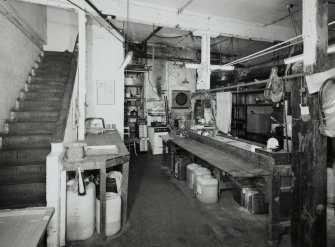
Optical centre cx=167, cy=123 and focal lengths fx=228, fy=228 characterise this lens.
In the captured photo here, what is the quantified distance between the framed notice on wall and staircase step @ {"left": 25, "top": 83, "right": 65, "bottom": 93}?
1845mm

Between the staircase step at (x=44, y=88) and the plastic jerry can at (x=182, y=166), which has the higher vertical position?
the staircase step at (x=44, y=88)

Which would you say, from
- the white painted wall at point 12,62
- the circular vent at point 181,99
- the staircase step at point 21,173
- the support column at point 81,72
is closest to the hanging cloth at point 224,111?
the circular vent at point 181,99

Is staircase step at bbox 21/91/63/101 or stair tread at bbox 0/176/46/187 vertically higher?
staircase step at bbox 21/91/63/101

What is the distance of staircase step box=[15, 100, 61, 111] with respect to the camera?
5.51 m

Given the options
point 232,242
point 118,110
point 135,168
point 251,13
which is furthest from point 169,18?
point 232,242

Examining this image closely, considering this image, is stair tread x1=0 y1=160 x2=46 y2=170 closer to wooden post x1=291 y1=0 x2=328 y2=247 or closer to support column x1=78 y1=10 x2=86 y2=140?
support column x1=78 y1=10 x2=86 y2=140

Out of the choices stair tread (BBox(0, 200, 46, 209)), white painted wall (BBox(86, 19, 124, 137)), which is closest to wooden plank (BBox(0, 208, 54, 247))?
stair tread (BBox(0, 200, 46, 209))

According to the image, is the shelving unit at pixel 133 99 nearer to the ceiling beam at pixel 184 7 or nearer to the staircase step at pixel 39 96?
the ceiling beam at pixel 184 7

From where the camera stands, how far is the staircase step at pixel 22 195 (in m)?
3.52

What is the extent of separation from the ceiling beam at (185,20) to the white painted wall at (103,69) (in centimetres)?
199

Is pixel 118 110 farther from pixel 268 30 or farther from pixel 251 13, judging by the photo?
pixel 268 30

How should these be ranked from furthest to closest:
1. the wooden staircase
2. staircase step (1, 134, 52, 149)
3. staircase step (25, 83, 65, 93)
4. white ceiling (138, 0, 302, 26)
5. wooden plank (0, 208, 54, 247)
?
white ceiling (138, 0, 302, 26), staircase step (25, 83, 65, 93), staircase step (1, 134, 52, 149), the wooden staircase, wooden plank (0, 208, 54, 247)

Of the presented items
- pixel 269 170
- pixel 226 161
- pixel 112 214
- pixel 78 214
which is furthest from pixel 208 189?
pixel 78 214

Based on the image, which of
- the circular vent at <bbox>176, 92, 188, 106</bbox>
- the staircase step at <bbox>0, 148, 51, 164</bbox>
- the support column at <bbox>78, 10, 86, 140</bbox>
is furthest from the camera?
the circular vent at <bbox>176, 92, 188, 106</bbox>
